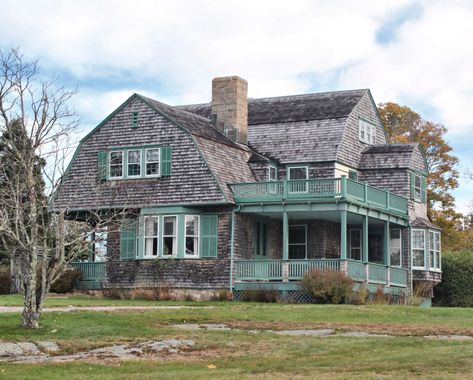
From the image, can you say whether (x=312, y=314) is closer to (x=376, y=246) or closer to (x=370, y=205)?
(x=370, y=205)

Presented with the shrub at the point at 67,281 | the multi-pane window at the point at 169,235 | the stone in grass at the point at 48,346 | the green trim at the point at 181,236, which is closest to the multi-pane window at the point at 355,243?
the green trim at the point at 181,236

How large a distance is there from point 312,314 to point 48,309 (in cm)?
776

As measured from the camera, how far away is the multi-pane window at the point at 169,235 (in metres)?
39.4

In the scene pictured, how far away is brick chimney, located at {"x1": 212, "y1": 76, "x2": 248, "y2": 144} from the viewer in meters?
43.6

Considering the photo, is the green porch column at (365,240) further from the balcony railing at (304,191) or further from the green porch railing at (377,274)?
the balcony railing at (304,191)

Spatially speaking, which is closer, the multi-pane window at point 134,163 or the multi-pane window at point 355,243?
the multi-pane window at point 134,163

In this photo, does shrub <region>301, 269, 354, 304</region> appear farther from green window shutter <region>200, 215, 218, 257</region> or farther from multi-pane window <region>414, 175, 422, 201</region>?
multi-pane window <region>414, 175, 422, 201</region>

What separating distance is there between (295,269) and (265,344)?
54.5ft

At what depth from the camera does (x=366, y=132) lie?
150 ft

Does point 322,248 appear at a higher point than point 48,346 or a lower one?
higher

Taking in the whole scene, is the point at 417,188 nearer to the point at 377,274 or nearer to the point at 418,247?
the point at 418,247

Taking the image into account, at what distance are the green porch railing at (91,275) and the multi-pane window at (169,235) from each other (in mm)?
3308

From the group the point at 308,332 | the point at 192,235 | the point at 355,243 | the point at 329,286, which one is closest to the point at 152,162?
the point at 192,235

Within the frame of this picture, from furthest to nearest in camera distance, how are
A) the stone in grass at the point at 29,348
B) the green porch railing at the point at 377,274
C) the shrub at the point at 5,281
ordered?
the shrub at the point at 5,281 → the green porch railing at the point at 377,274 → the stone in grass at the point at 29,348
